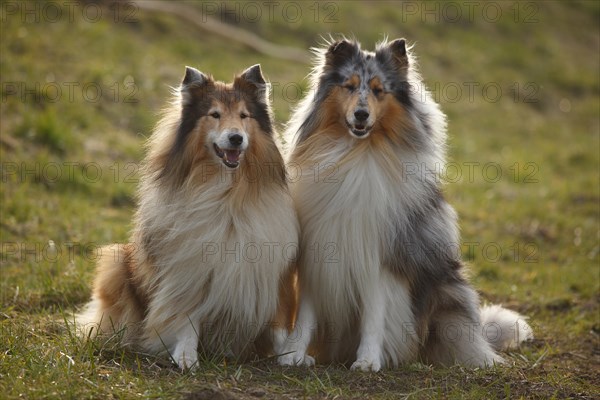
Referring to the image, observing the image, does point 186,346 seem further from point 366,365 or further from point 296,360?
point 366,365

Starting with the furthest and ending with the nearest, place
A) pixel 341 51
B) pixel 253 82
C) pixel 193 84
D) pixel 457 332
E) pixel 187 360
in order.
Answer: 1. pixel 457 332
2. pixel 341 51
3. pixel 253 82
4. pixel 193 84
5. pixel 187 360

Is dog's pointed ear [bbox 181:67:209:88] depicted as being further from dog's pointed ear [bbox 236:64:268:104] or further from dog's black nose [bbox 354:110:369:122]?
dog's black nose [bbox 354:110:369:122]

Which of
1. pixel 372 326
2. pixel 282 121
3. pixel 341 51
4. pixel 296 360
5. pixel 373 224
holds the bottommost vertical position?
pixel 296 360

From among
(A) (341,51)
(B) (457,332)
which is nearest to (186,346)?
(B) (457,332)

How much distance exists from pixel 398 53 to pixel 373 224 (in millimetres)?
1223

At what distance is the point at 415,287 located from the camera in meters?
4.99

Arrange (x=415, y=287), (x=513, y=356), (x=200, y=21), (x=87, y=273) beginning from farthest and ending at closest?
(x=200, y=21)
(x=87, y=273)
(x=513, y=356)
(x=415, y=287)

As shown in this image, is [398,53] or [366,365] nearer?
[366,365]

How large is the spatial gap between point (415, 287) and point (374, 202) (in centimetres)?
66

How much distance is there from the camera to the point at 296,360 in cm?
482

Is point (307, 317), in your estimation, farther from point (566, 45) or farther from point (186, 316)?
point (566, 45)

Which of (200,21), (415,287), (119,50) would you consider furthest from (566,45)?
(415,287)

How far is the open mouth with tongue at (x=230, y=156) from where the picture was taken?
4680 mm

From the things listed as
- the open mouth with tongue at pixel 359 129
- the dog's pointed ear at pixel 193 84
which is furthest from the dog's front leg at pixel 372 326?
the dog's pointed ear at pixel 193 84
